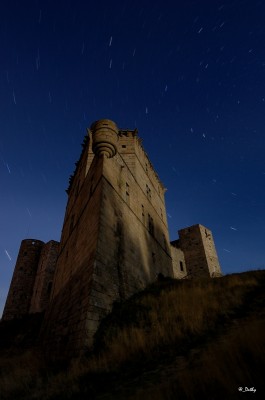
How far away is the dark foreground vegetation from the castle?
27.3 inches

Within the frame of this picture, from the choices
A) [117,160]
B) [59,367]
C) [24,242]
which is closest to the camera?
[59,367]

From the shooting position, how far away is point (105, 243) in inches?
354

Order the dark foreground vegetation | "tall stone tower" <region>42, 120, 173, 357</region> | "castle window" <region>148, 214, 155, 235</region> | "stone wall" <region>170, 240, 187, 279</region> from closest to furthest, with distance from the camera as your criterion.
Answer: the dark foreground vegetation, "tall stone tower" <region>42, 120, 173, 357</region>, "castle window" <region>148, 214, 155, 235</region>, "stone wall" <region>170, 240, 187, 279</region>

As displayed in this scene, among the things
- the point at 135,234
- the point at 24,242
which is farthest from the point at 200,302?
the point at 24,242

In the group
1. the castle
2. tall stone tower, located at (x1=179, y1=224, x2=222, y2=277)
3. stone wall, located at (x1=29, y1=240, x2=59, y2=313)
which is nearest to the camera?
the castle

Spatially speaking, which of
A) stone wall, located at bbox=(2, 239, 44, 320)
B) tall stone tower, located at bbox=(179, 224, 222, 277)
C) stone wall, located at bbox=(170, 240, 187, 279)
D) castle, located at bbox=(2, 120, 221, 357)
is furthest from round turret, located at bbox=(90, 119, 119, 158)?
stone wall, located at bbox=(2, 239, 44, 320)

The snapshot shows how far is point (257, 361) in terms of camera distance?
115 inches

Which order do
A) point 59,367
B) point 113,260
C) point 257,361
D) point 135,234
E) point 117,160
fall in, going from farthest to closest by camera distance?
point 117,160 < point 135,234 < point 113,260 < point 59,367 < point 257,361

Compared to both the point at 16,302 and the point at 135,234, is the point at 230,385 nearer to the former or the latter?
the point at 135,234

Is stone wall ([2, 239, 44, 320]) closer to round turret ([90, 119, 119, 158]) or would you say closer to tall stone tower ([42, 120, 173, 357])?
tall stone tower ([42, 120, 173, 357])

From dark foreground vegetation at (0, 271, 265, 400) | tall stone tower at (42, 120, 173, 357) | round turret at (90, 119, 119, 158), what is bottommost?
dark foreground vegetation at (0, 271, 265, 400)

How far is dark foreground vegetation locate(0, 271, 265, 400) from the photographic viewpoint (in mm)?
2893

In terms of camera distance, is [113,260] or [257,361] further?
[113,260]

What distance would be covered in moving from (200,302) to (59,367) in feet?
15.2
